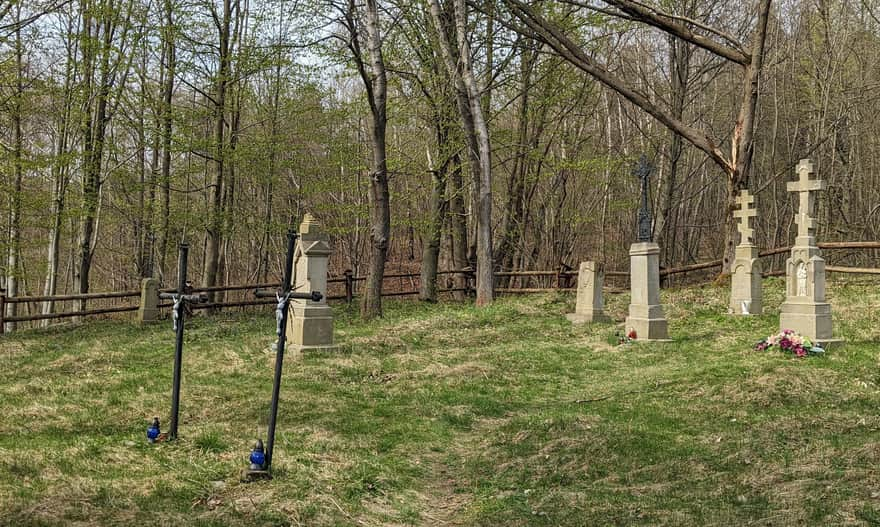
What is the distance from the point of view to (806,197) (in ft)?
38.2

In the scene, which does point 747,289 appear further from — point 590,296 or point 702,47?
point 702,47

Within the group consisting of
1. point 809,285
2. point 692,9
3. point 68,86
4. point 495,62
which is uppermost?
point 692,9

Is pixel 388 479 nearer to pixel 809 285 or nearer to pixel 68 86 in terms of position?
pixel 809 285

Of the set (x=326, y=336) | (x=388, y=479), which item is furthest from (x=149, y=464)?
(x=326, y=336)

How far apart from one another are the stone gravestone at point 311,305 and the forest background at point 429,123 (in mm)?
4130

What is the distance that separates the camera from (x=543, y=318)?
15.5 m

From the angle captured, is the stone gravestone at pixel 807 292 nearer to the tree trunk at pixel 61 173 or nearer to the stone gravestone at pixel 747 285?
the stone gravestone at pixel 747 285

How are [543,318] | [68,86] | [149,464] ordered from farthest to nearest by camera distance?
1. [68,86]
2. [543,318]
3. [149,464]

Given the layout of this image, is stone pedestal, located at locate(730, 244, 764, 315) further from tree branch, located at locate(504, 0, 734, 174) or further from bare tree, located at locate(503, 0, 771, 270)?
tree branch, located at locate(504, 0, 734, 174)

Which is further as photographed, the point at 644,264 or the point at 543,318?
the point at 543,318

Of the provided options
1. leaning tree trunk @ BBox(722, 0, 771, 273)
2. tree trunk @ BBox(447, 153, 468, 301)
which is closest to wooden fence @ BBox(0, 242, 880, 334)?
tree trunk @ BBox(447, 153, 468, 301)

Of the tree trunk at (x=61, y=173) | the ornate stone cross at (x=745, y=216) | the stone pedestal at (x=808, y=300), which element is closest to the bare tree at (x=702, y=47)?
the ornate stone cross at (x=745, y=216)

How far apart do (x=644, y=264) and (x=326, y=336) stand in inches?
219

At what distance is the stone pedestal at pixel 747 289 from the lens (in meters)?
14.8
